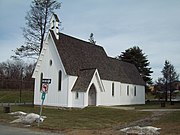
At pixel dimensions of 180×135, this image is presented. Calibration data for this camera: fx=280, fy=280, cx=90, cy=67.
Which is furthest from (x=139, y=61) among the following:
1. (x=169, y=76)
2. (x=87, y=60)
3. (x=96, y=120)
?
(x=96, y=120)

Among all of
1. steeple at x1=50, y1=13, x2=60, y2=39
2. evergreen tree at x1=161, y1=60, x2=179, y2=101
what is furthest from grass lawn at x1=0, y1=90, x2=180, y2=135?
evergreen tree at x1=161, y1=60, x2=179, y2=101

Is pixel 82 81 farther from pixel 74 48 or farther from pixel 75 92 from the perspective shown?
pixel 74 48

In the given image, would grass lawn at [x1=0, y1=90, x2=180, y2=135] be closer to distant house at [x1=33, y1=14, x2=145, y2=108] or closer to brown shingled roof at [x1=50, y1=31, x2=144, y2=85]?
distant house at [x1=33, y1=14, x2=145, y2=108]

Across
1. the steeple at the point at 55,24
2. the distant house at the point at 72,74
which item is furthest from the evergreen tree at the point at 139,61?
the steeple at the point at 55,24

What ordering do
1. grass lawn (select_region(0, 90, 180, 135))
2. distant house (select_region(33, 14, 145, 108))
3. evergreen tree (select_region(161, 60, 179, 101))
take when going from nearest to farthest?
grass lawn (select_region(0, 90, 180, 135))
distant house (select_region(33, 14, 145, 108))
evergreen tree (select_region(161, 60, 179, 101))

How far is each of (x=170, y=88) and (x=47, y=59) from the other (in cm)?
3631

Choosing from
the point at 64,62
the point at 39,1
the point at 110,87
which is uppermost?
the point at 39,1

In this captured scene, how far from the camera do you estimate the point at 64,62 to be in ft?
121

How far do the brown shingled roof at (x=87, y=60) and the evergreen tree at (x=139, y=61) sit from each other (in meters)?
23.2

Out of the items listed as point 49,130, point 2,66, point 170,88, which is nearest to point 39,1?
point 49,130

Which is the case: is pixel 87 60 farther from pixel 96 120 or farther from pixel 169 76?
pixel 169 76

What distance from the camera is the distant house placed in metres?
36.5

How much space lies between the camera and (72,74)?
121 feet

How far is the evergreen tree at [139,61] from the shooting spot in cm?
7769
